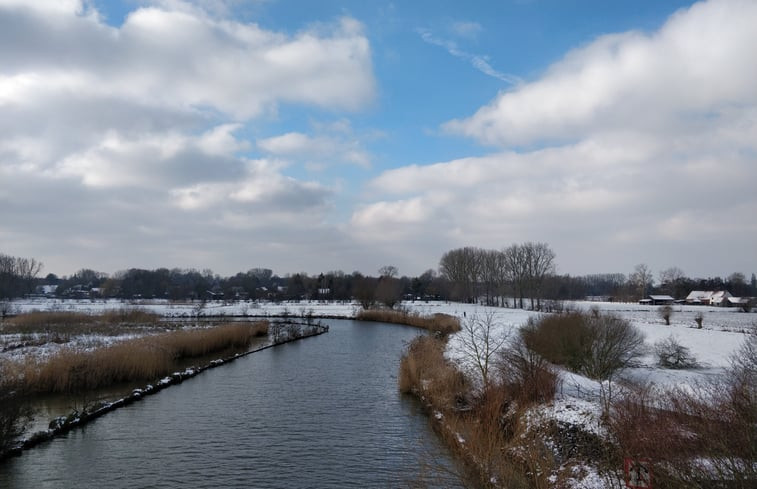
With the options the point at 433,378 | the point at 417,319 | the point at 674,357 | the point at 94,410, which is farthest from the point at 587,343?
the point at 417,319

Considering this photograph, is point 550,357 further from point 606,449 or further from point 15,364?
point 15,364

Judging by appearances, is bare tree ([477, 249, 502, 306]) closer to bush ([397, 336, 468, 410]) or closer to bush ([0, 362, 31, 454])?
bush ([397, 336, 468, 410])

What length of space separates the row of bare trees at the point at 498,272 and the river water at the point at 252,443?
82188 mm

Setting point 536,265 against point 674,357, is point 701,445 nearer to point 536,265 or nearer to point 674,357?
point 674,357

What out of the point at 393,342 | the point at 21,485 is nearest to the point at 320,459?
the point at 21,485

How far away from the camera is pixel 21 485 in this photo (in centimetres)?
1138

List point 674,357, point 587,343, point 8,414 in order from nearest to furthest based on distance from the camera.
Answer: point 8,414 → point 587,343 → point 674,357

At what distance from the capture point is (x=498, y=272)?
4567 inches

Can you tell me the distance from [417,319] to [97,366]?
144 feet

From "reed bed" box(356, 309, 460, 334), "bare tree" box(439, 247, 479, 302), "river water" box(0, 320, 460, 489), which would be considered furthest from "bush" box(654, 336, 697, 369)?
"bare tree" box(439, 247, 479, 302)

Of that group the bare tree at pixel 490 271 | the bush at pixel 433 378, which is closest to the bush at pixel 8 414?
the bush at pixel 433 378

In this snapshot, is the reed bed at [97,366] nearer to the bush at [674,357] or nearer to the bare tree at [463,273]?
the bush at [674,357]

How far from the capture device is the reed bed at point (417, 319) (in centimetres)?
4884

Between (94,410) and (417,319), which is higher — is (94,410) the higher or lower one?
the lower one
